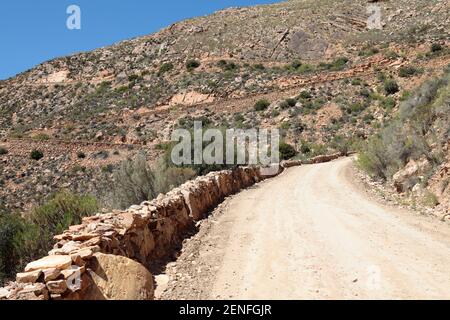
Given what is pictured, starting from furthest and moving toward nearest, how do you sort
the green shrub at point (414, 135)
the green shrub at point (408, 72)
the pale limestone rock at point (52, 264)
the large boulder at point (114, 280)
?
the green shrub at point (408, 72) < the green shrub at point (414, 135) < the large boulder at point (114, 280) < the pale limestone rock at point (52, 264)

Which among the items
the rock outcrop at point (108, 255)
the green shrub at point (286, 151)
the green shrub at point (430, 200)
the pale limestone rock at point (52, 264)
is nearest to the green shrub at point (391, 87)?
the green shrub at point (286, 151)

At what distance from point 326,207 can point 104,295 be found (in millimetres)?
9429

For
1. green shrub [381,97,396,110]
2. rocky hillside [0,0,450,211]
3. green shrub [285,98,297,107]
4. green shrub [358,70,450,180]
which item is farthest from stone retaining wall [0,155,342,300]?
green shrub [285,98,297,107]

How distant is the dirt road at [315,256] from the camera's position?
21.4ft

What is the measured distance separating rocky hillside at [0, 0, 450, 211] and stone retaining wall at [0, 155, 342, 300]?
63.8 ft

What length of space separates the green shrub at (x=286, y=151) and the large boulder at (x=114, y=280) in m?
30.4

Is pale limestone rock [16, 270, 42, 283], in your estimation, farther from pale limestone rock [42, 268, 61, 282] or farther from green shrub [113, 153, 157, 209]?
green shrub [113, 153, 157, 209]

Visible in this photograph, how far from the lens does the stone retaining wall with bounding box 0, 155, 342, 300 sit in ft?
16.1

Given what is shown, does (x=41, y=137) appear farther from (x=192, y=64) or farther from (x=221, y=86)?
(x=192, y=64)

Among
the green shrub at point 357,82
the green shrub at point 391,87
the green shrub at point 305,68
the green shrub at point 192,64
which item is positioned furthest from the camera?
the green shrub at point 192,64

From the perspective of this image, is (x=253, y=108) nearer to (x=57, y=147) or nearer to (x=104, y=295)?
(x=57, y=147)

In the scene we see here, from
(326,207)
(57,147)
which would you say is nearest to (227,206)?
(326,207)

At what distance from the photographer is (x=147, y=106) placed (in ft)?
183

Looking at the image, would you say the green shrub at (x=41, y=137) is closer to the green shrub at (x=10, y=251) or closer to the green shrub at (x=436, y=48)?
the green shrub at (x=10, y=251)
